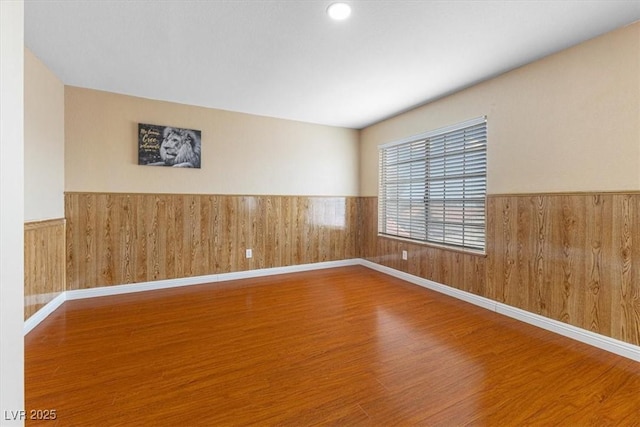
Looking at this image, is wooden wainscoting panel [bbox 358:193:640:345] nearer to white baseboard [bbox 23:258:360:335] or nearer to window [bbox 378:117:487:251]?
window [bbox 378:117:487:251]

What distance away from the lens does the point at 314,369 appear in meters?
1.84

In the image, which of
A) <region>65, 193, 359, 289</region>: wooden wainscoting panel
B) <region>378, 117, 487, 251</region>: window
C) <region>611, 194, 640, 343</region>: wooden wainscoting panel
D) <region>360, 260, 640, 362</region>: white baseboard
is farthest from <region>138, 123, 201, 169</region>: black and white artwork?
<region>611, 194, 640, 343</region>: wooden wainscoting panel

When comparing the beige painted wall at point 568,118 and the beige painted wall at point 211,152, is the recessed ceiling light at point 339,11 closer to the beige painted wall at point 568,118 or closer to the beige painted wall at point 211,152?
the beige painted wall at point 568,118

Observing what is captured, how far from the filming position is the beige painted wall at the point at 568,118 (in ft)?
6.60

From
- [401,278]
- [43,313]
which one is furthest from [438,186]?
[43,313]

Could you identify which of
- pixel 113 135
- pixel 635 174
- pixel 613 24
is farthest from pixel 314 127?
pixel 635 174

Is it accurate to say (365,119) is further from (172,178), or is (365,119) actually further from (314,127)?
(172,178)

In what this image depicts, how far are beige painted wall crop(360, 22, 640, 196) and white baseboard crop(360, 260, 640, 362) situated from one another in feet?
3.72

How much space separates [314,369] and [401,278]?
249cm

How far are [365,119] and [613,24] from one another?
2.75 meters

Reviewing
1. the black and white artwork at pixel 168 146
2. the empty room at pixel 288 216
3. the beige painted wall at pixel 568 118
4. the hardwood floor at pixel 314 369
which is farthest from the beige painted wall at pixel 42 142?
the beige painted wall at pixel 568 118

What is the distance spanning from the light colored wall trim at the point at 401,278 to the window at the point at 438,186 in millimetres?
562

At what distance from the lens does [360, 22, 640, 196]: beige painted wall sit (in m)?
2.01

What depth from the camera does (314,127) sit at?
15.0 ft
